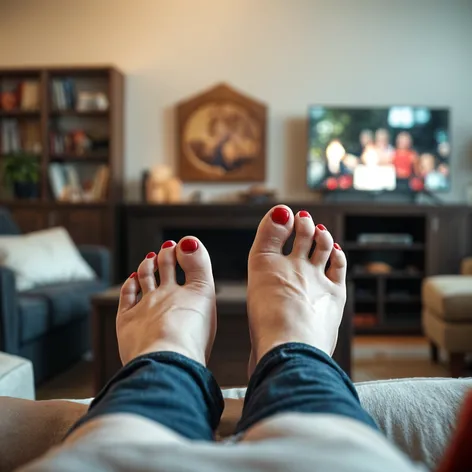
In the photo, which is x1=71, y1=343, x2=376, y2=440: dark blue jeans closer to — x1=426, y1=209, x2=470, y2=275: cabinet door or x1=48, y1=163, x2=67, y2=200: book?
x1=426, y1=209, x2=470, y2=275: cabinet door

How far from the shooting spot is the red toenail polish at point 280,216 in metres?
1.39

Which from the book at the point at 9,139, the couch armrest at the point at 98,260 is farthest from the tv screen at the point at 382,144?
the book at the point at 9,139

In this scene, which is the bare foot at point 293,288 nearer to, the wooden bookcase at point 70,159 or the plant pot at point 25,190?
the wooden bookcase at point 70,159

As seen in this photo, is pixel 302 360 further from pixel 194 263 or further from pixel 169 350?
pixel 194 263

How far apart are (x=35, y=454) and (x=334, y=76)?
427 cm

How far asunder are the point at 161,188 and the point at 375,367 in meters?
2.13

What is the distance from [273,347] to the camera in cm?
90

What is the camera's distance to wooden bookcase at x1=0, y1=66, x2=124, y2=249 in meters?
4.45

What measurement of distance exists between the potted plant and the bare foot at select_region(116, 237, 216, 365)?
334 centimetres

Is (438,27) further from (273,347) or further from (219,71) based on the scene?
(273,347)

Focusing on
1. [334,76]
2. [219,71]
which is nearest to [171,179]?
[219,71]

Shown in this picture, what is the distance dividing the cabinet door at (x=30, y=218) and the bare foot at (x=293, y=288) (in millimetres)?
3394

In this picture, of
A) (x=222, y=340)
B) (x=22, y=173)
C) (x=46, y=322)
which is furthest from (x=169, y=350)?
(x=22, y=173)

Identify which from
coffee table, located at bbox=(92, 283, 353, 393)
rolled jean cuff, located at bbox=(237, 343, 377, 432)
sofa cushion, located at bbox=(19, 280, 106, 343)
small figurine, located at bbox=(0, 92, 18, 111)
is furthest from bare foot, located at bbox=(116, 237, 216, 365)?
small figurine, located at bbox=(0, 92, 18, 111)
